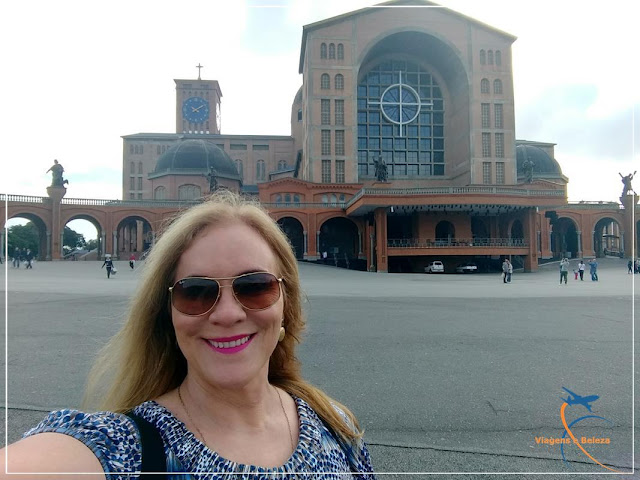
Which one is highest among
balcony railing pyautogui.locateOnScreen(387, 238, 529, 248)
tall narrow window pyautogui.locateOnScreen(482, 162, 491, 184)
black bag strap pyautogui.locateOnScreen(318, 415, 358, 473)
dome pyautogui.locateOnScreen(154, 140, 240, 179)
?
dome pyautogui.locateOnScreen(154, 140, 240, 179)

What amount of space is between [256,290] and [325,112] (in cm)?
4258

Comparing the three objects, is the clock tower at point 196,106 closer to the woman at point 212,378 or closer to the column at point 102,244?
the column at point 102,244

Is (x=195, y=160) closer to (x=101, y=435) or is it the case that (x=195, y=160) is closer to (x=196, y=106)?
(x=196, y=106)

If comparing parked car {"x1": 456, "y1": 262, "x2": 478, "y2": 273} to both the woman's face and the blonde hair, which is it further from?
the woman's face

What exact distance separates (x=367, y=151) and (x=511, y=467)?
149 ft

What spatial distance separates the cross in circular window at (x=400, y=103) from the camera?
45.9 m

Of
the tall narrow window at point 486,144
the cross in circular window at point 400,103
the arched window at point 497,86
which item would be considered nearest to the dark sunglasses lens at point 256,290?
the tall narrow window at point 486,144

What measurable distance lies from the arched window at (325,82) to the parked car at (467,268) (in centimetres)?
2284

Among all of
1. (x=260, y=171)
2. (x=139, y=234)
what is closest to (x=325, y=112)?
(x=139, y=234)

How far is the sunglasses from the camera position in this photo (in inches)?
49.9

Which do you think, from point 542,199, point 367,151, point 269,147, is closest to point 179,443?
point 542,199

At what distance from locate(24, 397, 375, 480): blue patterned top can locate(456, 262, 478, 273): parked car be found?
31281 mm

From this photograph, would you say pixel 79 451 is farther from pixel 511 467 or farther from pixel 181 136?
pixel 181 136

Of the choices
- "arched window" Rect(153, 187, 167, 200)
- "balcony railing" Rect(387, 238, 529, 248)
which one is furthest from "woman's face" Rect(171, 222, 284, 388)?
"arched window" Rect(153, 187, 167, 200)
